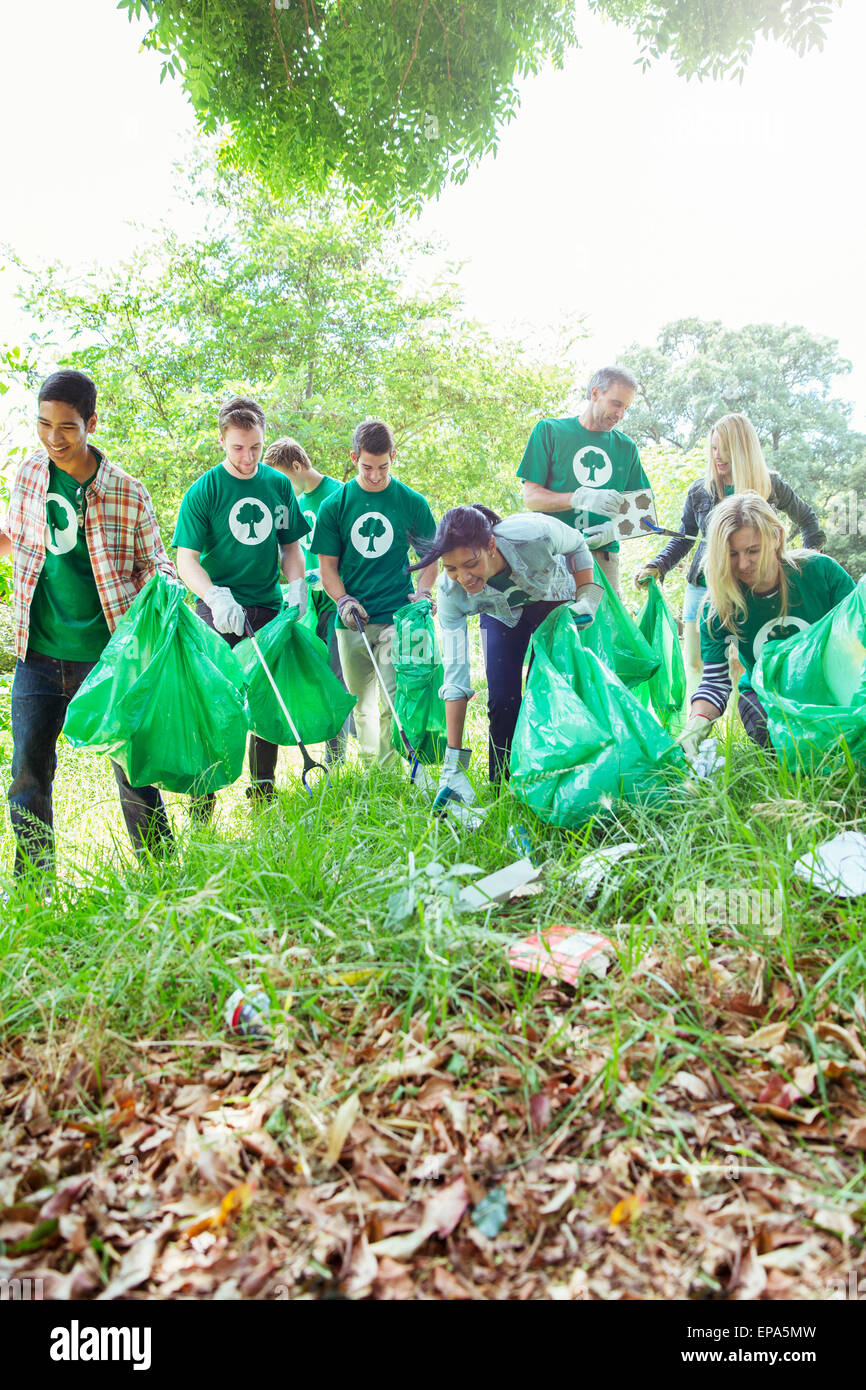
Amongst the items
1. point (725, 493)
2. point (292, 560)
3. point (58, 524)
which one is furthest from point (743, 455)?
point (58, 524)

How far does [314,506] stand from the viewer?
4.05 metres

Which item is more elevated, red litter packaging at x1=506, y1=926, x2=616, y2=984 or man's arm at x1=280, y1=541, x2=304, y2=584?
man's arm at x1=280, y1=541, x2=304, y2=584

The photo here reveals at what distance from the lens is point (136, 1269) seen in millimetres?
1205

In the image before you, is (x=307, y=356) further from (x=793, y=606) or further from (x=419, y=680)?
(x=793, y=606)

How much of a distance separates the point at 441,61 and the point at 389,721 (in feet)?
10.9

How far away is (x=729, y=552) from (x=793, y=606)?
28cm

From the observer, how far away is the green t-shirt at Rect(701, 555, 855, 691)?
8.32 ft

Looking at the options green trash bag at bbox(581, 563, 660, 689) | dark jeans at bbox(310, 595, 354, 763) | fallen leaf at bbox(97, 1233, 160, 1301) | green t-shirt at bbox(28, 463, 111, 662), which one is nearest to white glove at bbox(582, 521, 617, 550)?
green trash bag at bbox(581, 563, 660, 689)

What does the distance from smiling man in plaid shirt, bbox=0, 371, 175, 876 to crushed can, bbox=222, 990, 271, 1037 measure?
922 mm

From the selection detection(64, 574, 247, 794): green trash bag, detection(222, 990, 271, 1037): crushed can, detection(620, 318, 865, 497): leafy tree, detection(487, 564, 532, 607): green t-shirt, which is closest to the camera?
detection(222, 990, 271, 1037): crushed can

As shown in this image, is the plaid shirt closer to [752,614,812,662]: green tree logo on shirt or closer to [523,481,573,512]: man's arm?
[523,481,573,512]: man's arm

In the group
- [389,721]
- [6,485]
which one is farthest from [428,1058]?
[6,485]

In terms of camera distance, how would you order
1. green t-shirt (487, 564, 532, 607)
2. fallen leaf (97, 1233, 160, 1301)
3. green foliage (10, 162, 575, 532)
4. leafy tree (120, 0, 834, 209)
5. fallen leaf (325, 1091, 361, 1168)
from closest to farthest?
fallen leaf (97, 1233, 160, 1301), fallen leaf (325, 1091, 361, 1168), green t-shirt (487, 564, 532, 607), leafy tree (120, 0, 834, 209), green foliage (10, 162, 575, 532)

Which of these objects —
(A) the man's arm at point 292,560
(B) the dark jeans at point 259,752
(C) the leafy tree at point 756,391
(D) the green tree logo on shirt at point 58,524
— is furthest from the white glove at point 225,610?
(C) the leafy tree at point 756,391
